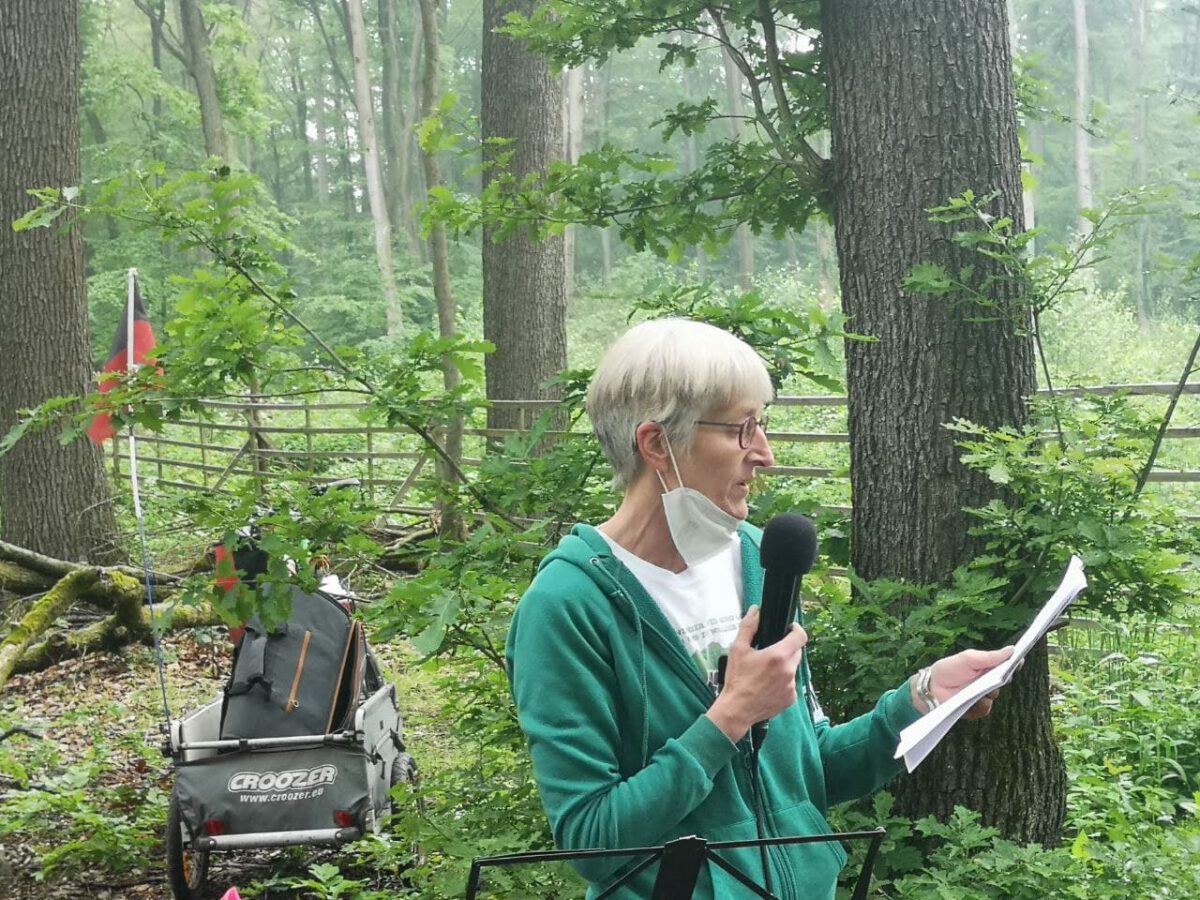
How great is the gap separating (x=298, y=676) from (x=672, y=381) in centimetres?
390

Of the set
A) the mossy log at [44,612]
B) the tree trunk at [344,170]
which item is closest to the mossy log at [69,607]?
the mossy log at [44,612]

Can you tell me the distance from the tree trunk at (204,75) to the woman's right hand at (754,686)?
2189 centimetres

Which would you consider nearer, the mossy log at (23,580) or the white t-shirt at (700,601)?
the white t-shirt at (700,601)

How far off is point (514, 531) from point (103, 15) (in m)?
26.2

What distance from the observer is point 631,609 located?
1785 mm

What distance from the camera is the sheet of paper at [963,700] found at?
1741mm

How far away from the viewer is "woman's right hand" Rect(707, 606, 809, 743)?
5.43 feet

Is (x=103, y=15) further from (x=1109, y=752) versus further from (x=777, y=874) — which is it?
(x=777, y=874)

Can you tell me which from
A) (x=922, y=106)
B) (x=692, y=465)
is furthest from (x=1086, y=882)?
(x=922, y=106)

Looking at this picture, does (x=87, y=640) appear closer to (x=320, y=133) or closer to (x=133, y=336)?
(x=133, y=336)

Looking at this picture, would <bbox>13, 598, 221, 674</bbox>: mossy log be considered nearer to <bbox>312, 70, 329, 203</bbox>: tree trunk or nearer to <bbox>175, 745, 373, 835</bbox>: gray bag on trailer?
<bbox>175, 745, 373, 835</bbox>: gray bag on trailer

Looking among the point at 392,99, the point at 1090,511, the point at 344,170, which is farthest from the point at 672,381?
the point at 344,170

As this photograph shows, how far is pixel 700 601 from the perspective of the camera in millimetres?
1897

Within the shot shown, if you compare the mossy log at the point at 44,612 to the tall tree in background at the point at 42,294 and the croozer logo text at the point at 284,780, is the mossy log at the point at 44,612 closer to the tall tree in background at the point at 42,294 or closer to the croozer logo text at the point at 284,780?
the tall tree in background at the point at 42,294
